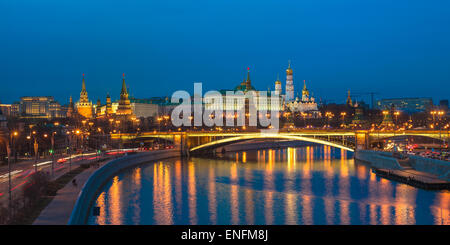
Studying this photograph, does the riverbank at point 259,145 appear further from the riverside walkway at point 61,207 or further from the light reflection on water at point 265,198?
the riverside walkway at point 61,207

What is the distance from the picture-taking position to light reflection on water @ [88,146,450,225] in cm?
2106

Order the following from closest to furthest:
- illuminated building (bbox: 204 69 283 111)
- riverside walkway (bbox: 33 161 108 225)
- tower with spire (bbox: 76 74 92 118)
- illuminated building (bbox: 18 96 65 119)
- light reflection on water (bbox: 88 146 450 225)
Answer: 1. riverside walkway (bbox: 33 161 108 225)
2. light reflection on water (bbox: 88 146 450 225)
3. illuminated building (bbox: 204 69 283 111)
4. tower with spire (bbox: 76 74 92 118)
5. illuminated building (bbox: 18 96 65 119)

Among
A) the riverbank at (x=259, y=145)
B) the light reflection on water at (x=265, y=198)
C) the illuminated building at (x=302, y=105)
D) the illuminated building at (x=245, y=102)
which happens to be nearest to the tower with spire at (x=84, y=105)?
the illuminated building at (x=245, y=102)

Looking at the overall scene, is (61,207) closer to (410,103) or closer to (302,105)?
(302,105)

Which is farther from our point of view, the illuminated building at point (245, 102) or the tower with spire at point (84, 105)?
the tower with spire at point (84, 105)

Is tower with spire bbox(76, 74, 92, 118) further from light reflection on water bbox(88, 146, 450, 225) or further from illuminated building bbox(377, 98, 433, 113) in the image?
light reflection on water bbox(88, 146, 450, 225)

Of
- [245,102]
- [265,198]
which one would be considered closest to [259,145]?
[265,198]

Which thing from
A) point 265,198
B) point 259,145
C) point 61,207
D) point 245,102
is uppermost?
point 245,102

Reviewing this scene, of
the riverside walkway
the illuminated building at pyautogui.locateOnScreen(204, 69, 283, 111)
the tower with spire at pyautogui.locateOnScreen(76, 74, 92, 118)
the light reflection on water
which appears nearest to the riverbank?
the light reflection on water

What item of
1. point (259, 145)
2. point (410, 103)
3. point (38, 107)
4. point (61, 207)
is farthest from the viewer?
point (38, 107)

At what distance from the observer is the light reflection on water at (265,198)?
69.1 ft

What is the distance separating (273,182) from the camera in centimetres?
3114

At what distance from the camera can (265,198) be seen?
25.7 m
